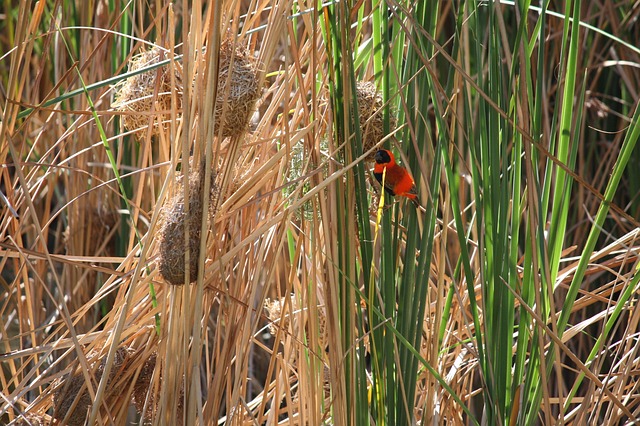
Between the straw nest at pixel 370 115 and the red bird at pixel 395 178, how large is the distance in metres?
0.03

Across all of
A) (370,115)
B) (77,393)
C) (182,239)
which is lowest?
(77,393)

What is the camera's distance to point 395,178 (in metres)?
1.08

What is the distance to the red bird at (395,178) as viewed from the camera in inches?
41.7

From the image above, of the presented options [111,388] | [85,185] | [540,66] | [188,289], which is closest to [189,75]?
[188,289]

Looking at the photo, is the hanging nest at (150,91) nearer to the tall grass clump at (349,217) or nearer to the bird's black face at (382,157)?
the tall grass clump at (349,217)

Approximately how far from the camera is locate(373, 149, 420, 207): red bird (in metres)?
1.06

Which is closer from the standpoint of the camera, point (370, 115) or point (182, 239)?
point (182, 239)

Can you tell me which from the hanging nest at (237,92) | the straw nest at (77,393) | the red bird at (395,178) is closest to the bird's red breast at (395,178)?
the red bird at (395,178)

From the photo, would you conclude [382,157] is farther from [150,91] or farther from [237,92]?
[150,91]

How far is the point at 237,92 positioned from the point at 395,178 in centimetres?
26

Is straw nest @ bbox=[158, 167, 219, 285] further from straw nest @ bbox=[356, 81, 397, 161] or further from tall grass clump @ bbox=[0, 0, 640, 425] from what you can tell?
straw nest @ bbox=[356, 81, 397, 161]

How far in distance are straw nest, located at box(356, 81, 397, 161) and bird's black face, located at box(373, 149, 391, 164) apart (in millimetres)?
21

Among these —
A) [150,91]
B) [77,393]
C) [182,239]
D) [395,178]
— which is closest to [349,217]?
[395,178]

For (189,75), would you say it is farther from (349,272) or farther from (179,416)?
(179,416)
